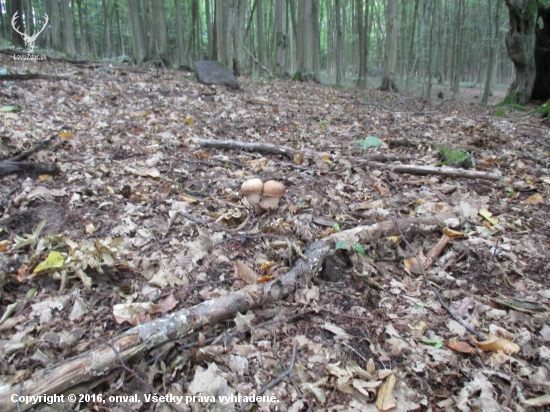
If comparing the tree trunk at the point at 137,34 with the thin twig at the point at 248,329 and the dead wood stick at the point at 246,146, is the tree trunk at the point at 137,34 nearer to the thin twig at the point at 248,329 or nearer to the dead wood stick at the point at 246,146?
the dead wood stick at the point at 246,146

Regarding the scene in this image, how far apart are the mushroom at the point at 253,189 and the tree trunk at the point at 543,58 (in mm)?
13908

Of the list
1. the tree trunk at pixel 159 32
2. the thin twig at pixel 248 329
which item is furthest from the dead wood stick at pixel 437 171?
the tree trunk at pixel 159 32

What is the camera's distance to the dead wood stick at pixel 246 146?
5.91 metres

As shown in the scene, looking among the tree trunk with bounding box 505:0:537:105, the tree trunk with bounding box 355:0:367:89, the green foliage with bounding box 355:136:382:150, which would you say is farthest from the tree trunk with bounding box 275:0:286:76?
the green foliage with bounding box 355:136:382:150

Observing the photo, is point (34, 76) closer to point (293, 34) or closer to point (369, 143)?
point (369, 143)

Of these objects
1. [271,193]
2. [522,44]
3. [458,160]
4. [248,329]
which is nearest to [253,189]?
[271,193]

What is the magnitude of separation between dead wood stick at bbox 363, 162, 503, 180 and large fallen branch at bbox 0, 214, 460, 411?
2181 mm

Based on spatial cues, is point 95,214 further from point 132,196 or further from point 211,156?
point 211,156

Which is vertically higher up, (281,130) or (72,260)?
(281,130)

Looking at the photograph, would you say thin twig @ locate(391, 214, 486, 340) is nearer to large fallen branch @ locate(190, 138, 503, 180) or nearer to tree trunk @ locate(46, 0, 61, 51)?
large fallen branch @ locate(190, 138, 503, 180)

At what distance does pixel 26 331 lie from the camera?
92.4 inches

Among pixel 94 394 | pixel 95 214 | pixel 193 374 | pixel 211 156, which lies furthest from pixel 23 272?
pixel 211 156

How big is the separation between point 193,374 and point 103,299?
1056mm

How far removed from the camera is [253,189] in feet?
12.5
